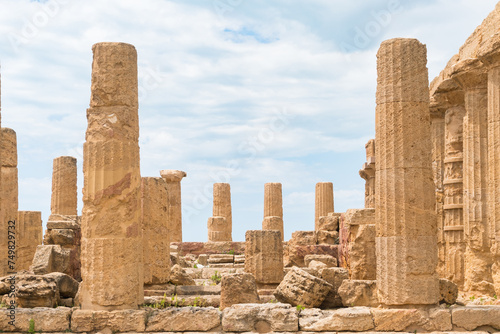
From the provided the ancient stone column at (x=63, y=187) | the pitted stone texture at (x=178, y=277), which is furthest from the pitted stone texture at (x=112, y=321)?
the ancient stone column at (x=63, y=187)

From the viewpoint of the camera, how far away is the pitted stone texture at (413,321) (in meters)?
11.0

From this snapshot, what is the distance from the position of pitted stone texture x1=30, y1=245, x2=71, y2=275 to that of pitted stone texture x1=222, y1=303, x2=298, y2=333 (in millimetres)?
6071

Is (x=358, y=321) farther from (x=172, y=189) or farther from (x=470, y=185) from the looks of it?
(x=172, y=189)

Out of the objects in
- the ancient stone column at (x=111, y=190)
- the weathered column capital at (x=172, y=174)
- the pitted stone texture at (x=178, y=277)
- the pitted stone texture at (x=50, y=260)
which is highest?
the weathered column capital at (x=172, y=174)

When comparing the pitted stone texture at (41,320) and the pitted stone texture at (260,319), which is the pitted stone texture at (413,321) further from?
the pitted stone texture at (41,320)

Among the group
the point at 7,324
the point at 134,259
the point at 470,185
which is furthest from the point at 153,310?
the point at 470,185

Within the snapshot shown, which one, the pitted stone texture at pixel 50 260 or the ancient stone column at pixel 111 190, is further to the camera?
the pitted stone texture at pixel 50 260

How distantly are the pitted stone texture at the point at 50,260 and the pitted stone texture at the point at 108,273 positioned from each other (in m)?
4.54

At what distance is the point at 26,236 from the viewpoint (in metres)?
20.9

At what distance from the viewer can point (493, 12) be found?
14711 mm

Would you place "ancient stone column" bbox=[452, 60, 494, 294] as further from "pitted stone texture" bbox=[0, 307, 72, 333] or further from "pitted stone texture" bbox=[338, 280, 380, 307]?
"pitted stone texture" bbox=[0, 307, 72, 333]

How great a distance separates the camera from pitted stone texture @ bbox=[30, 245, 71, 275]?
15516mm

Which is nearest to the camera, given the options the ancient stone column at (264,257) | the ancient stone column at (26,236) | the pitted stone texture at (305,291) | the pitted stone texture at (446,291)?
the pitted stone texture at (446,291)

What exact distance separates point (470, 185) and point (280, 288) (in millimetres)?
6711
